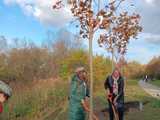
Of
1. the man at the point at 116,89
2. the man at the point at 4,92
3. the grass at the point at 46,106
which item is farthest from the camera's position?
the grass at the point at 46,106

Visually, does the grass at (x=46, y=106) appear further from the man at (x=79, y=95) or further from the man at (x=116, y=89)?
A: the man at (x=79, y=95)

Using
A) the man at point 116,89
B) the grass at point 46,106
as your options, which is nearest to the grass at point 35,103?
the grass at point 46,106

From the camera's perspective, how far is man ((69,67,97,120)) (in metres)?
10.1

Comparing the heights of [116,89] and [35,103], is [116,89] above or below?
above

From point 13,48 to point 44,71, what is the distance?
7508 mm

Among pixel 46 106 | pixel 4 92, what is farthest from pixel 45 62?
pixel 4 92

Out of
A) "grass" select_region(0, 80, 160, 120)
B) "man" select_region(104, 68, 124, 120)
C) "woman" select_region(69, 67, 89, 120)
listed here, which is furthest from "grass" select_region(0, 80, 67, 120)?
"woman" select_region(69, 67, 89, 120)

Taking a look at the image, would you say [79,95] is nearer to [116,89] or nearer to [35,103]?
[116,89]

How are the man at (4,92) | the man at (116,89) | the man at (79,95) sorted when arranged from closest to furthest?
the man at (4,92), the man at (79,95), the man at (116,89)

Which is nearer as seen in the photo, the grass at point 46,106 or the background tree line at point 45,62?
the grass at point 46,106

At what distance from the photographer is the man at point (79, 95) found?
10.1m

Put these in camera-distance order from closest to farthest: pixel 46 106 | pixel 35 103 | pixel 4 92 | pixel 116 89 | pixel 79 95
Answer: pixel 4 92 < pixel 79 95 < pixel 116 89 < pixel 35 103 < pixel 46 106

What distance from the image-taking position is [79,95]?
1023 cm

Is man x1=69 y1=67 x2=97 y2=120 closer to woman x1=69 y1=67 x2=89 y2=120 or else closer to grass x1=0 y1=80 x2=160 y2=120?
woman x1=69 y1=67 x2=89 y2=120
